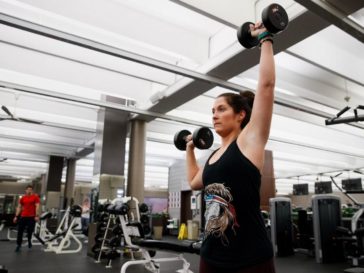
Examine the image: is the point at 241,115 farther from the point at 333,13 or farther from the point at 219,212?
the point at 333,13

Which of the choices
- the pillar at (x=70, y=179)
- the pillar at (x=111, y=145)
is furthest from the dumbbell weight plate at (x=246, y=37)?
the pillar at (x=70, y=179)

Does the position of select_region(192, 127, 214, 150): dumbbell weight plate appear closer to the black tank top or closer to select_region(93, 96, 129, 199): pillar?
the black tank top

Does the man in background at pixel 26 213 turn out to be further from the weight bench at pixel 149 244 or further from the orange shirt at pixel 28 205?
the weight bench at pixel 149 244

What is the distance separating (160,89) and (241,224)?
5.08 m

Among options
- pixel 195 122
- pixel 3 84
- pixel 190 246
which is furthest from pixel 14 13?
pixel 195 122

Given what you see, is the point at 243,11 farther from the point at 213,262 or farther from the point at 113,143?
the point at 113,143

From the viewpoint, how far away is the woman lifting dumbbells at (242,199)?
86cm

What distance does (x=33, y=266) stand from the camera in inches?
181

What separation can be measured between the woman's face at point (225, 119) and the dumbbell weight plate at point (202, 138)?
0.37m

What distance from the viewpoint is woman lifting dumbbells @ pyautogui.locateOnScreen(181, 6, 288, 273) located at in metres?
0.86

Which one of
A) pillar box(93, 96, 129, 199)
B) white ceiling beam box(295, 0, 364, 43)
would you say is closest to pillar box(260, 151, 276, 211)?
pillar box(93, 96, 129, 199)

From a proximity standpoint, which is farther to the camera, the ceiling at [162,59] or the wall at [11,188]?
the wall at [11,188]

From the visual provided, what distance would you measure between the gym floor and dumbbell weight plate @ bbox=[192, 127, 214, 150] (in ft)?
11.4

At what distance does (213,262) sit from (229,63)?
11.6 feet
